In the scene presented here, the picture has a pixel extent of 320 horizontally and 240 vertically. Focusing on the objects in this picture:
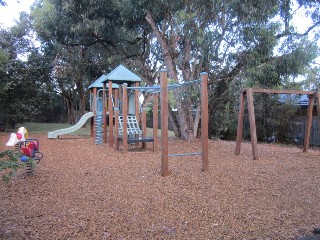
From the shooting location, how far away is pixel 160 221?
3477 mm

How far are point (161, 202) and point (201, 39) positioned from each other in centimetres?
689

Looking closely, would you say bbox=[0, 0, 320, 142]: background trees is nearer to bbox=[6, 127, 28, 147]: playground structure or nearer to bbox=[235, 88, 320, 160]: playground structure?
bbox=[235, 88, 320, 160]: playground structure

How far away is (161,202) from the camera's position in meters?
4.15

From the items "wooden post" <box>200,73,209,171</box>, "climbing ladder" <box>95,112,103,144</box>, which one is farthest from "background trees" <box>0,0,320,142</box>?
"wooden post" <box>200,73,209,171</box>

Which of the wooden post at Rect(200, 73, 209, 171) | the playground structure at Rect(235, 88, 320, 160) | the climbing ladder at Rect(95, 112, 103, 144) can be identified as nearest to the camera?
the wooden post at Rect(200, 73, 209, 171)

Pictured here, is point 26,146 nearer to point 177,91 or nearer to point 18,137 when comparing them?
point 18,137

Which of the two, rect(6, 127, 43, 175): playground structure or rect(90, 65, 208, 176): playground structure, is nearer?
rect(90, 65, 208, 176): playground structure

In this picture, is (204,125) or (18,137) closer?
(204,125)

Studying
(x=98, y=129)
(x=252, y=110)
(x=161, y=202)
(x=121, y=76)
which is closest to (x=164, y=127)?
(x=161, y=202)

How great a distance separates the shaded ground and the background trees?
15.4 feet

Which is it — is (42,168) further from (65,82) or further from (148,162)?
(65,82)

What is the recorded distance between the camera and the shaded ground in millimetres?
3209

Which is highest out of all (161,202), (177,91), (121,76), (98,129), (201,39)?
(201,39)

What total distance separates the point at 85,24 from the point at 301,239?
12.3 m
